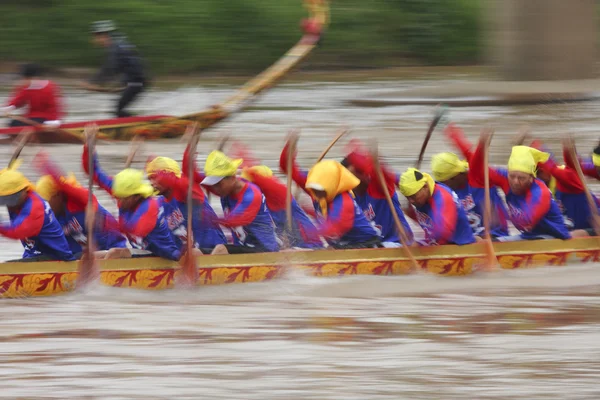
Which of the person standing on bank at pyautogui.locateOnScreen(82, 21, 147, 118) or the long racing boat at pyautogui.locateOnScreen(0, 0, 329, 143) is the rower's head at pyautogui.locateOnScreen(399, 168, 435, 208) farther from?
the person standing on bank at pyautogui.locateOnScreen(82, 21, 147, 118)

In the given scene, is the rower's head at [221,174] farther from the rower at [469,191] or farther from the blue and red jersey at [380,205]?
the rower at [469,191]

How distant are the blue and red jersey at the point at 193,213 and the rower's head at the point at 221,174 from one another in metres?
0.31

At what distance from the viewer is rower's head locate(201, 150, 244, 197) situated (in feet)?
28.4

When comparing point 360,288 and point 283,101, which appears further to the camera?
point 283,101

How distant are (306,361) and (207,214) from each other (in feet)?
7.43

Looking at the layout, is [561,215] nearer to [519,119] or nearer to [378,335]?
[378,335]

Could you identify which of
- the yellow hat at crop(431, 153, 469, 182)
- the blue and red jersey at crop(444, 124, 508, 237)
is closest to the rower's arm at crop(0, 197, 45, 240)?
the yellow hat at crop(431, 153, 469, 182)

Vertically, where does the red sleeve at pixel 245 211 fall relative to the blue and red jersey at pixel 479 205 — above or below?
above

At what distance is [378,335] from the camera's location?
7.58 metres

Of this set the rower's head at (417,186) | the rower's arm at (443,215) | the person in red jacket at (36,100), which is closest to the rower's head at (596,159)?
the rower's arm at (443,215)

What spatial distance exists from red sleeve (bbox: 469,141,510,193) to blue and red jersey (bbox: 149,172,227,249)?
2077 mm

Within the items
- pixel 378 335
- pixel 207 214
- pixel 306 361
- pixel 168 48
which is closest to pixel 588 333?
pixel 378 335

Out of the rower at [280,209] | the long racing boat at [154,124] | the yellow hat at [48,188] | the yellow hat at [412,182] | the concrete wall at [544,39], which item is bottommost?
the concrete wall at [544,39]

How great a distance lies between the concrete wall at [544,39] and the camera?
19.8m
